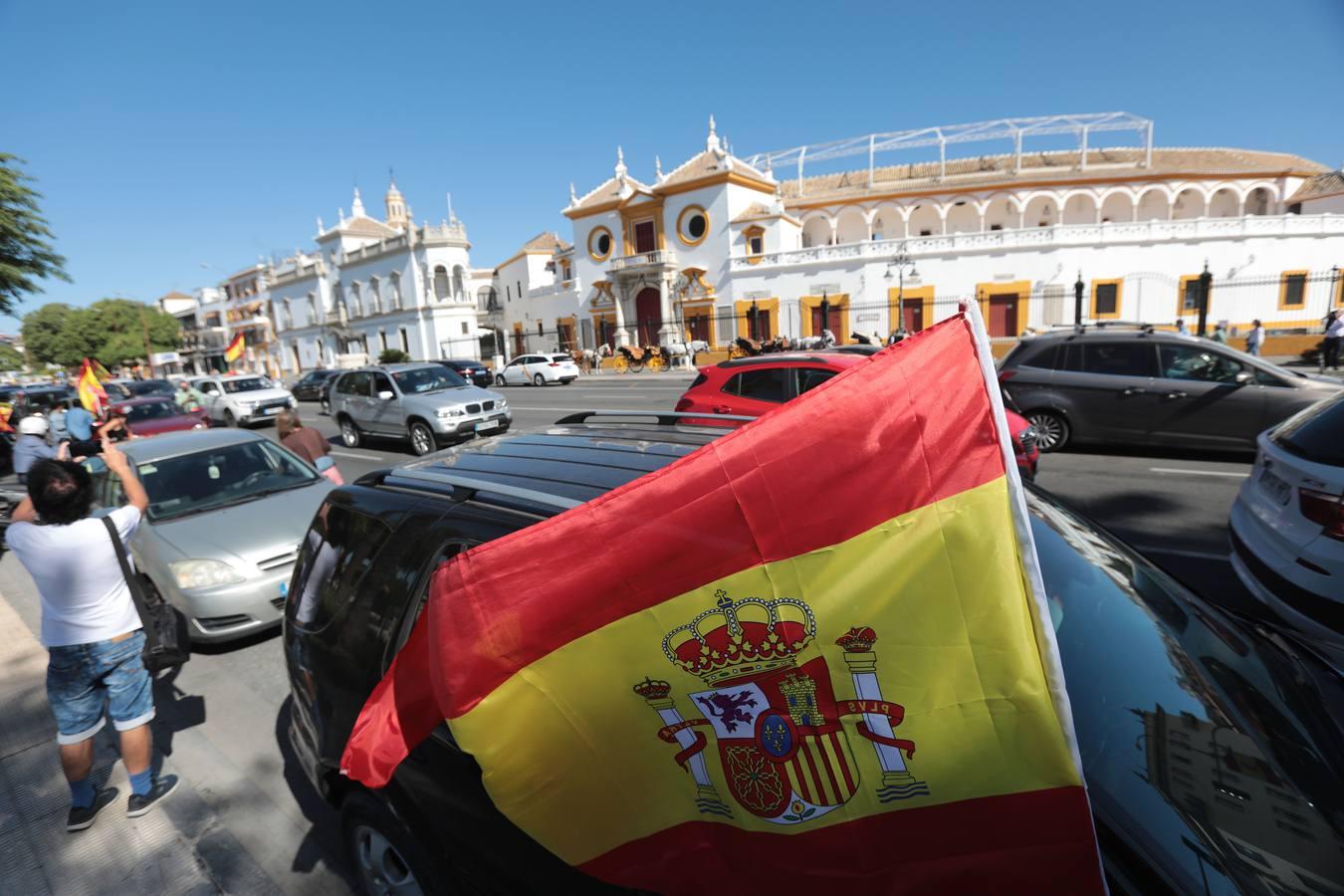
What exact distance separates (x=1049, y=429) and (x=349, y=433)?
45.2ft

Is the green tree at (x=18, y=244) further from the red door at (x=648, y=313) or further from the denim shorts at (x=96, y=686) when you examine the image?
the red door at (x=648, y=313)

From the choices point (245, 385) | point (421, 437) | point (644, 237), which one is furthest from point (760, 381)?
point (644, 237)

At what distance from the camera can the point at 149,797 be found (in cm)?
326

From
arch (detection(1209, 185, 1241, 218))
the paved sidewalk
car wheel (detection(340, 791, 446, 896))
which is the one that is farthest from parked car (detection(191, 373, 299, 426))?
arch (detection(1209, 185, 1241, 218))

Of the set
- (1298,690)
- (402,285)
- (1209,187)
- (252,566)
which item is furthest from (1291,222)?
(402,285)

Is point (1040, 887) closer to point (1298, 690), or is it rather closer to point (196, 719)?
point (1298, 690)

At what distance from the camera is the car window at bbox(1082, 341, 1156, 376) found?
8656 mm

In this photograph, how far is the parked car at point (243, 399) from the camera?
62.7 ft

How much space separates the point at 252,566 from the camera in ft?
16.0

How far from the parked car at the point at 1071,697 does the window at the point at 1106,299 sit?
116ft

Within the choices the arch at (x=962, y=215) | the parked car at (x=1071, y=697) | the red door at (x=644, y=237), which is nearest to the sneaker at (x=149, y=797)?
the parked car at (x=1071, y=697)

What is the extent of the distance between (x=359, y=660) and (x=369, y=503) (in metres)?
0.60

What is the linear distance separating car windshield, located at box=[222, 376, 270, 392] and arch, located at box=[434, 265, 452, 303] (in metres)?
30.7

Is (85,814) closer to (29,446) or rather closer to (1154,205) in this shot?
(29,446)
